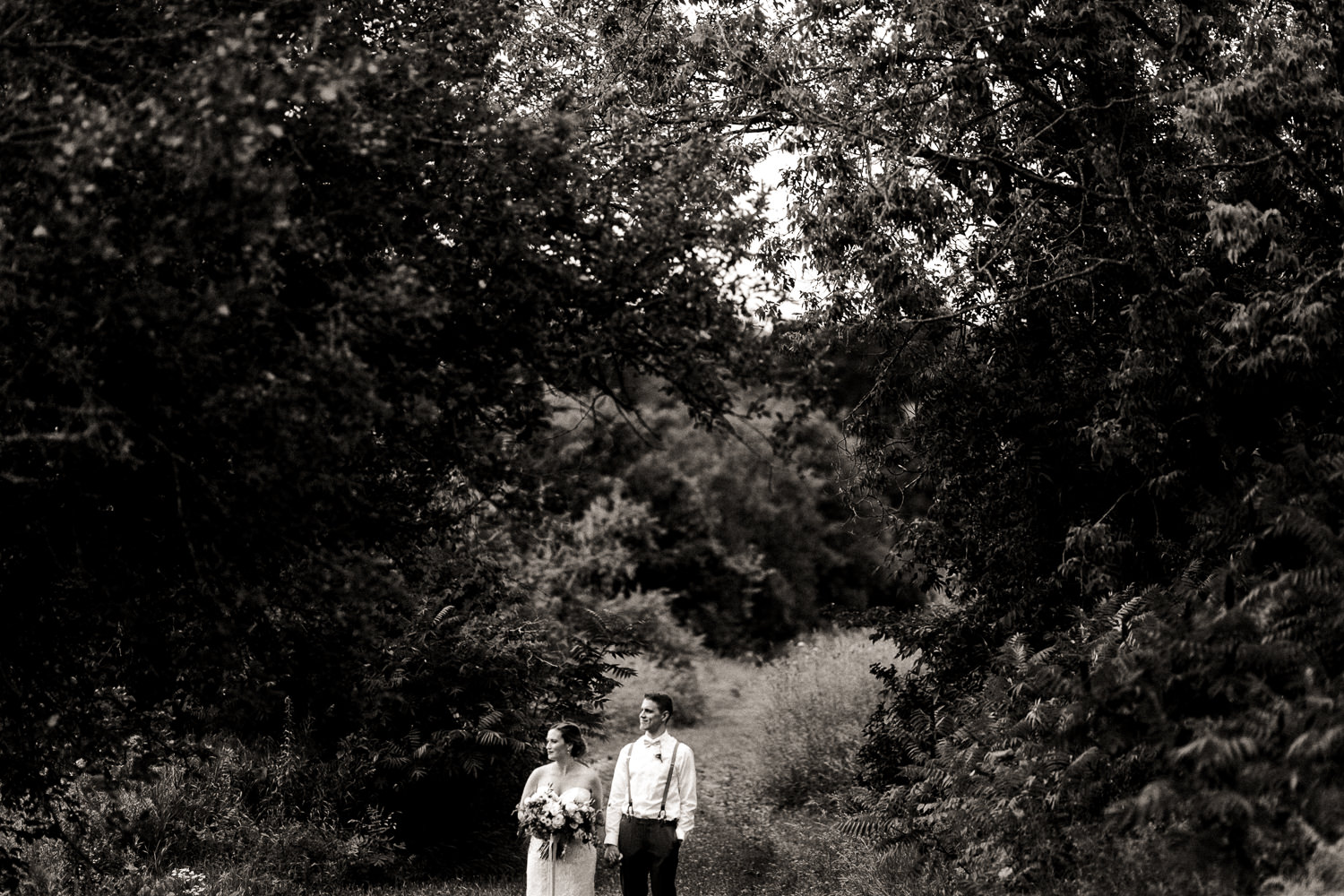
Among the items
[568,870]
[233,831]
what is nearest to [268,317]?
[568,870]

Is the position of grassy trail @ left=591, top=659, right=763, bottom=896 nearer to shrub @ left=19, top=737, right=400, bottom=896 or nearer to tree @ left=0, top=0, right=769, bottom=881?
shrub @ left=19, top=737, right=400, bottom=896

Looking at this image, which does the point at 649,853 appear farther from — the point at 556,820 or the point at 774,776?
the point at 774,776

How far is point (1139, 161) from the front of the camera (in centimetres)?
1004

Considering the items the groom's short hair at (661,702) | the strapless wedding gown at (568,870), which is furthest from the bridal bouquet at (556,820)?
the groom's short hair at (661,702)

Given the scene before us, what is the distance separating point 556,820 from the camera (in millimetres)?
8641

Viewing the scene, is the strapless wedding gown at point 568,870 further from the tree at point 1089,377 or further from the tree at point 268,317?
the tree at point 1089,377

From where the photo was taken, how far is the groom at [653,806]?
28.7 feet

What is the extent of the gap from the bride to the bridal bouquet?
5 centimetres

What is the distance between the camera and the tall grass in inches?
628

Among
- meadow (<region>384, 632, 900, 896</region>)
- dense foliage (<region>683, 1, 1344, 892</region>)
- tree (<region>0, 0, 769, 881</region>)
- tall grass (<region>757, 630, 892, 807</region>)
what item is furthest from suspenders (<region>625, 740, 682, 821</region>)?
tall grass (<region>757, 630, 892, 807</region>)

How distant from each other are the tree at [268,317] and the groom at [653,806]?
2.02m

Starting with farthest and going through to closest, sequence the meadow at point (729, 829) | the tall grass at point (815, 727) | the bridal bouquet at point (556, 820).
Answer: the tall grass at point (815, 727) → the meadow at point (729, 829) → the bridal bouquet at point (556, 820)

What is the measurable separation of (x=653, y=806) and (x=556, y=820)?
2.30 ft

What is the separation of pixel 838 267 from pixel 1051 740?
166 inches
